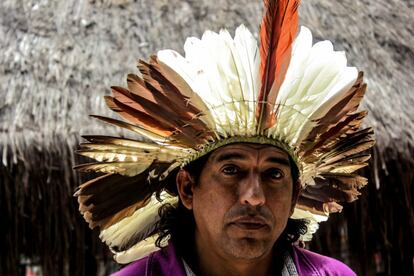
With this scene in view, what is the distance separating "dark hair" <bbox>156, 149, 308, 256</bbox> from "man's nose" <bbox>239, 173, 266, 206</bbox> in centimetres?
18

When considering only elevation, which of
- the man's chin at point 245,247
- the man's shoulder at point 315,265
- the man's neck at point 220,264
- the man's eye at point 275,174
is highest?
the man's eye at point 275,174

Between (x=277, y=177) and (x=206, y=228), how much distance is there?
261 mm

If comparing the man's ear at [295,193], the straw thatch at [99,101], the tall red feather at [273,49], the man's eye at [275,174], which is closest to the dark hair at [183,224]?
the man's ear at [295,193]

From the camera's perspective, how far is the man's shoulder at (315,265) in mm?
2805

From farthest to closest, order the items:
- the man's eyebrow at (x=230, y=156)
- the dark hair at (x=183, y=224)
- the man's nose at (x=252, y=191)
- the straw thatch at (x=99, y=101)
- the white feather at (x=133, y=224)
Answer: the straw thatch at (x=99, y=101) → the white feather at (x=133, y=224) → the dark hair at (x=183, y=224) → the man's eyebrow at (x=230, y=156) → the man's nose at (x=252, y=191)

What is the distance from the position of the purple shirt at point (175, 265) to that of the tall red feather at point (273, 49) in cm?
48

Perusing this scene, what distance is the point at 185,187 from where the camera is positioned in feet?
9.00

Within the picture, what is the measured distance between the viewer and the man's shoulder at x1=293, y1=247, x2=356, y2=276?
2.80m

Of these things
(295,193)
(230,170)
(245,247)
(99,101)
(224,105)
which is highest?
(99,101)

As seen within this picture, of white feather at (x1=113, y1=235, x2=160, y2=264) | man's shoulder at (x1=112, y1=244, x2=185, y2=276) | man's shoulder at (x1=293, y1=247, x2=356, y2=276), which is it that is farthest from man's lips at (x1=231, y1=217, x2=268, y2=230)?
white feather at (x1=113, y1=235, x2=160, y2=264)

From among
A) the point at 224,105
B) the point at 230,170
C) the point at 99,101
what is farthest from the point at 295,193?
the point at 99,101

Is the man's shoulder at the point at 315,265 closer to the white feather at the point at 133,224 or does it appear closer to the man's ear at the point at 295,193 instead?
the man's ear at the point at 295,193

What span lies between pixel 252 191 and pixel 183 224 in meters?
0.38

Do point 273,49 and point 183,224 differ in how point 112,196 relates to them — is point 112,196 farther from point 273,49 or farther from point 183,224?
point 273,49
